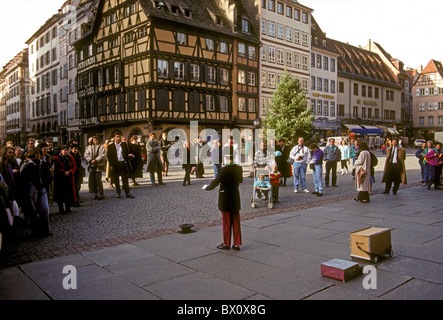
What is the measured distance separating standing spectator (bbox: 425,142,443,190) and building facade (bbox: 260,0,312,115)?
27.4 m

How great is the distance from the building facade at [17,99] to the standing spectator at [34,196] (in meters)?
61.4

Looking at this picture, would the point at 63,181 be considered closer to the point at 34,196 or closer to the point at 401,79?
the point at 34,196

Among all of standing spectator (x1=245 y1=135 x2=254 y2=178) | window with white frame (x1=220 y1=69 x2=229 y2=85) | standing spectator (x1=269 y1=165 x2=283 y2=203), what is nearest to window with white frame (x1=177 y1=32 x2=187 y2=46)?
window with white frame (x1=220 y1=69 x2=229 y2=85)

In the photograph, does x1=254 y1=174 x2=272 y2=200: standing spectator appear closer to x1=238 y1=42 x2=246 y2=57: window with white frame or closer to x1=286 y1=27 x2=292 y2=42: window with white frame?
x1=238 y1=42 x2=246 y2=57: window with white frame

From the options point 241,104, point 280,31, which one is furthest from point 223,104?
point 280,31

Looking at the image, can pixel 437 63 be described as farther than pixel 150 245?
Yes

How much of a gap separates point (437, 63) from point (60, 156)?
284 feet

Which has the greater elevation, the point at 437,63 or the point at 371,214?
the point at 437,63

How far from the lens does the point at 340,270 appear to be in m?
4.77

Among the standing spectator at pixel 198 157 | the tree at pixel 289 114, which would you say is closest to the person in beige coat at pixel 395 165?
the standing spectator at pixel 198 157

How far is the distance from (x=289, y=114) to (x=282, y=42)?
13.7 m
